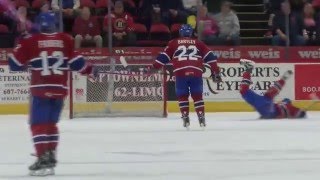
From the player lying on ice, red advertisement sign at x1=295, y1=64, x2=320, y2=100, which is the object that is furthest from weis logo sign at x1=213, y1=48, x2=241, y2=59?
the player lying on ice

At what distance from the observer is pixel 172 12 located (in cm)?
1499

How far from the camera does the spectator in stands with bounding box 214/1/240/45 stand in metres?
14.3

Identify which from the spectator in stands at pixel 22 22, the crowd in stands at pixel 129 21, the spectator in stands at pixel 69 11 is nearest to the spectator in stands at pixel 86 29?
the crowd in stands at pixel 129 21

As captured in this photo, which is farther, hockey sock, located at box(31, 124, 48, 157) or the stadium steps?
the stadium steps

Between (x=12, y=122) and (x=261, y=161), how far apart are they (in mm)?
5392

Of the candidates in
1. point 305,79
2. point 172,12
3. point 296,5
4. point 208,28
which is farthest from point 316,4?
point 172,12

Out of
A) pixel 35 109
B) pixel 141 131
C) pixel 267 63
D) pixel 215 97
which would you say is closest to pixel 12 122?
pixel 141 131

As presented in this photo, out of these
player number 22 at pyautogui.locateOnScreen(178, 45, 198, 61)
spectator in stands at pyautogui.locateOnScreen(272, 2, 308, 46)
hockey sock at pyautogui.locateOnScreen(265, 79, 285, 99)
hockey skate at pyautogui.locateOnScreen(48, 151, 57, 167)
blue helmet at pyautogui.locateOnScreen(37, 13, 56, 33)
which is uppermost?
spectator in stands at pyautogui.locateOnScreen(272, 2, 308, 46)

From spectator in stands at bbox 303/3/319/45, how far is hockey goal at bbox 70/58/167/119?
10.2 ft

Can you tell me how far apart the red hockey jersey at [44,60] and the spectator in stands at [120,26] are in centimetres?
737

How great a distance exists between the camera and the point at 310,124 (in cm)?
1111

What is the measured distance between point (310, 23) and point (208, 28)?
1.92 m

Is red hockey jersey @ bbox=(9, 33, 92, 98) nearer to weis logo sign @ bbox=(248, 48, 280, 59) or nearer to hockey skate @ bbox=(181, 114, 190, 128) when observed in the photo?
hockey skate @ bbox=(181, 114, 190, 128)

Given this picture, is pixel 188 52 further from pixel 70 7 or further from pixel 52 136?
pixel 70 7
